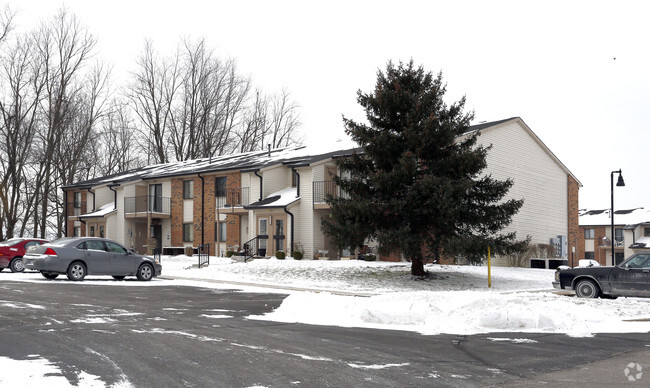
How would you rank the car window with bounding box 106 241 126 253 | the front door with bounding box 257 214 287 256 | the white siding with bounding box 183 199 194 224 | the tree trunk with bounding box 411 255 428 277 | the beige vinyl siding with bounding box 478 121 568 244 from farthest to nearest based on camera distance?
the white siding with bounding box 183 199 194 224 → the front door with bounding box 257 214 287 256 → the beige vinyl siding with bounding box 478 121 568 244 → the tree trunk with bounding box 411 255 428 277 → the car window with bounding box 106 241 126 253

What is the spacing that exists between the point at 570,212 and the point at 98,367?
37.1 m

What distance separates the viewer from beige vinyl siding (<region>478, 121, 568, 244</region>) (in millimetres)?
34312

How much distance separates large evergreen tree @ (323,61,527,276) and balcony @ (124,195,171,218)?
21.3 meters

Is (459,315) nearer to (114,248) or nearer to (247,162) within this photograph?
(114,248)

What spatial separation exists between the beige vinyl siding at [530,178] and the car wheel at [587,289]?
1562cm

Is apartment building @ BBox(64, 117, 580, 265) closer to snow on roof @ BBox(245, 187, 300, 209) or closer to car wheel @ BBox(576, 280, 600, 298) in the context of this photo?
snow on roof @ BBox(245, 187, 300, 209)

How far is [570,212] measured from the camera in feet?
130

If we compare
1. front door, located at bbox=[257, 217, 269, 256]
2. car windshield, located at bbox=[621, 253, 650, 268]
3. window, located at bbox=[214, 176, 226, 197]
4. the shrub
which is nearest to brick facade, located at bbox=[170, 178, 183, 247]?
window, located at bbox=[214, 176, 226, 197]

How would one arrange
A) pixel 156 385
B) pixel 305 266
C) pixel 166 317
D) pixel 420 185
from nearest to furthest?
1. pixel 156 385
2. pixel 166 317
3. pixel 420 185
4. pixel 305 266

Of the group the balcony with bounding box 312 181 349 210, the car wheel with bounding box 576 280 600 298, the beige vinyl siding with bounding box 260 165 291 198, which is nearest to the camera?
the car wheel with bounding box 576 280 600 298

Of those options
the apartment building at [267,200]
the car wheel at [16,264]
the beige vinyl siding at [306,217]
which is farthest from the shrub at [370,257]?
the car wheel at [16,264]

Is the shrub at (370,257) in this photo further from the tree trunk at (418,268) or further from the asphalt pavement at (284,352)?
the asphalt pavement at (284,352)

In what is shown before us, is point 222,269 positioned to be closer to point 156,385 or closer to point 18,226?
point 156,385

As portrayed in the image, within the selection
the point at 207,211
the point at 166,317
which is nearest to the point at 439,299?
the point at 166,317
